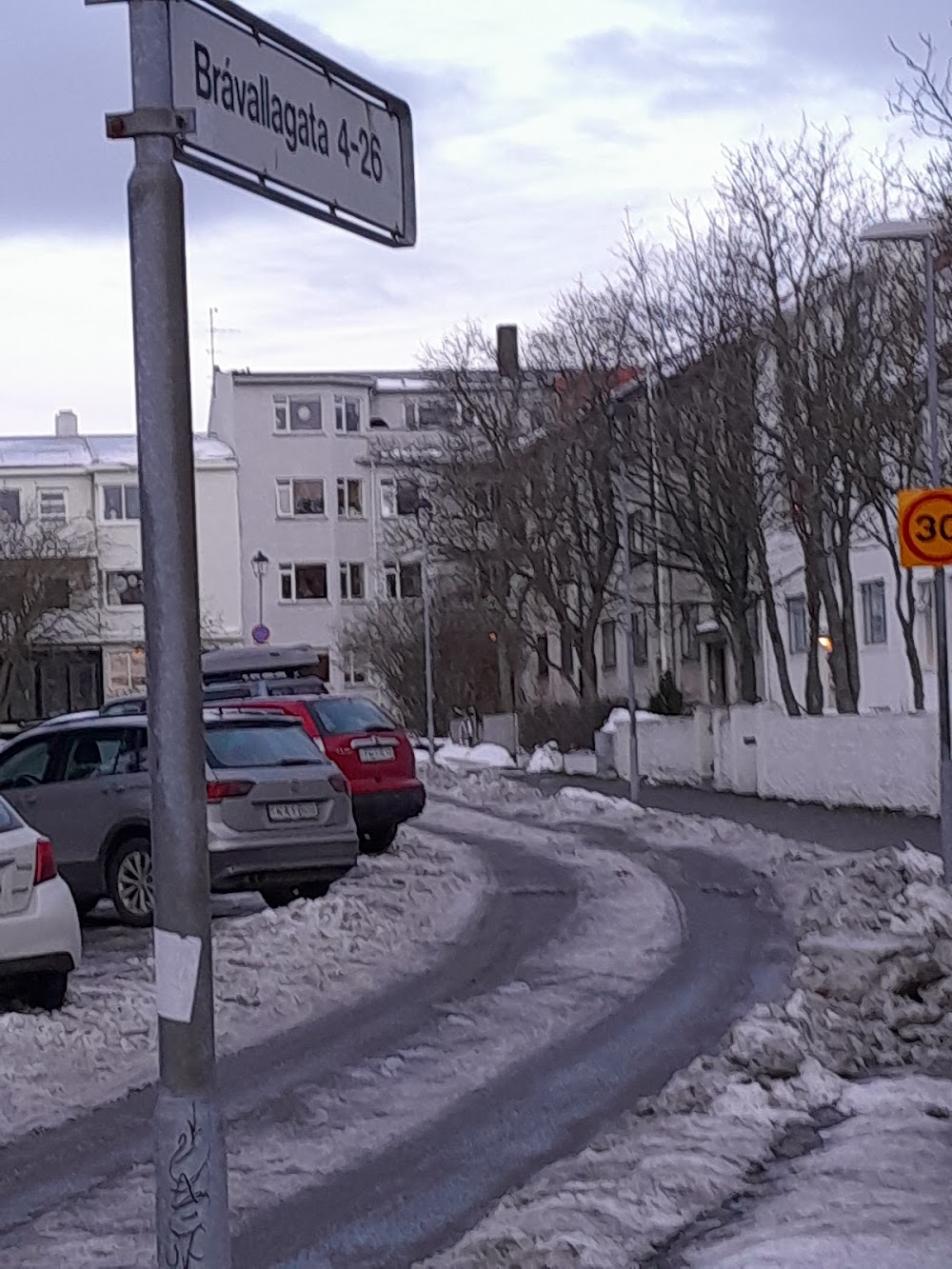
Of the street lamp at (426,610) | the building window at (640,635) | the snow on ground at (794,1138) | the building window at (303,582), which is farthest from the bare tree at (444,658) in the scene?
the snow on ground at (794,1138)

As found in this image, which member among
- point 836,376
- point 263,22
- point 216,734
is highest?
point 836,376

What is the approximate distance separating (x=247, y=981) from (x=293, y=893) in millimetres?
4799

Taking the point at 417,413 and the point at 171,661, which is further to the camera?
the point at 417,413

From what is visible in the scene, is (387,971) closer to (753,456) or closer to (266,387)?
(753,456)

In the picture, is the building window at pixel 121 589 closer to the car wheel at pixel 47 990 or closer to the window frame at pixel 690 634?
the window frame at pixel 690 634

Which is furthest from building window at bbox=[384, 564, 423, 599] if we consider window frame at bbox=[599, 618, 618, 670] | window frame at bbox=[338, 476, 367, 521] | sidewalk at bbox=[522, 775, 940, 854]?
sidewalk at bbox=[522, 775, 940, 854]

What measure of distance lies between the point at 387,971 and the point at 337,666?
60.0 metres

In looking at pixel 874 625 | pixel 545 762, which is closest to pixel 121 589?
pixel 545 762

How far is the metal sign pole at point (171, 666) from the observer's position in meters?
4.79

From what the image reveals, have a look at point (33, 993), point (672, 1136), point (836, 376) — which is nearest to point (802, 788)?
point (836, 376)

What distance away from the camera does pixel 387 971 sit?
13938mm

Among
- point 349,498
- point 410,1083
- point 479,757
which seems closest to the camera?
point 410,1083

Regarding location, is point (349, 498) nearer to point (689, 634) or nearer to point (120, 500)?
point (120, 500)

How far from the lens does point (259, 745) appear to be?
17.2 meters
